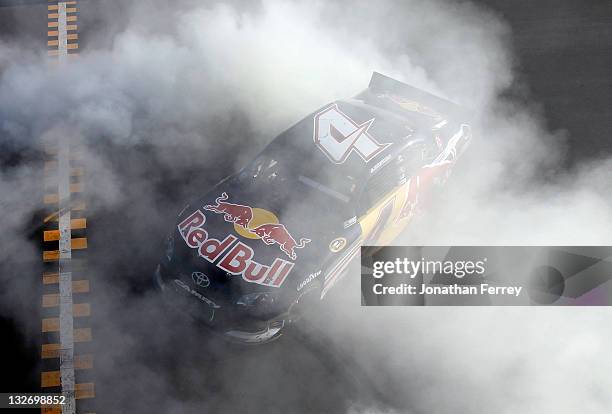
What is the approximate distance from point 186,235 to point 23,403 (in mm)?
2163

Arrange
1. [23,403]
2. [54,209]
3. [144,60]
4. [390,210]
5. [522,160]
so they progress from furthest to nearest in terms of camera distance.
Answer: [144,60] → [522,160] → [54,209] → [390,210] → [23,403]

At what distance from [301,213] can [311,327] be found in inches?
45.9

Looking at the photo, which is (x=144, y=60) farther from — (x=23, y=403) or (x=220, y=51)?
(x=23, y=403)

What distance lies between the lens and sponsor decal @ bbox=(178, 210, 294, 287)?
595 centimetres

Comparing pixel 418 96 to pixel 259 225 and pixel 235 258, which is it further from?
pixel 235 258

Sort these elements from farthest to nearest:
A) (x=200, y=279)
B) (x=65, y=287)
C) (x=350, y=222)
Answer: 1. (x=65, y=287)
2. (x=350, y=222)
3. (x=200, y=279)

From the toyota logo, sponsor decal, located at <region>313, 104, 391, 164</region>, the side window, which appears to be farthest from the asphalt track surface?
sponsor decal, located at <region>313, 104, 391, 164</region>

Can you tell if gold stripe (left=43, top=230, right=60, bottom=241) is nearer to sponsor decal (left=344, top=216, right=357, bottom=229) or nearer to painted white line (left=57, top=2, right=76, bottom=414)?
painted white line (left=57, top=2, right=76, bottom=414)

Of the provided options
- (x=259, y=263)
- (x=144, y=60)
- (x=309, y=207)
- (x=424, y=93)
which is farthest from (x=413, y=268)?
(x=144, y=60)

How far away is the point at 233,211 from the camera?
6.43 meters

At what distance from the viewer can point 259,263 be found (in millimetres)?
6027

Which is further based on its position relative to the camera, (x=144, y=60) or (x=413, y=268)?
(x=144, y=60)

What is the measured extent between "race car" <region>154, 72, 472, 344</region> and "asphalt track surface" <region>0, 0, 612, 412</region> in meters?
0.37

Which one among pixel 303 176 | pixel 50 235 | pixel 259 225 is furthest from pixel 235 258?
pixel 50 235
